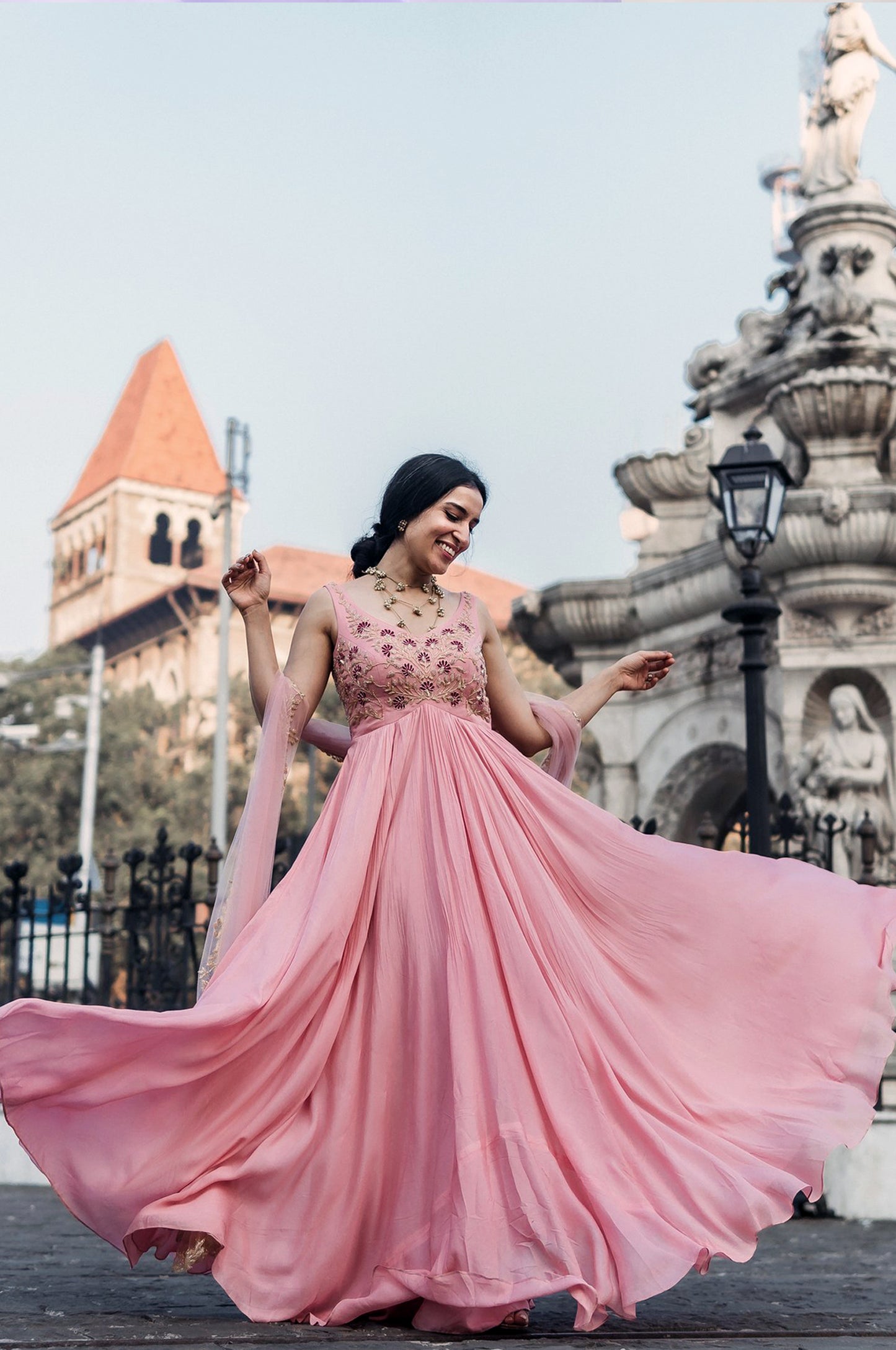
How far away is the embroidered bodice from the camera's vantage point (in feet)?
14.0

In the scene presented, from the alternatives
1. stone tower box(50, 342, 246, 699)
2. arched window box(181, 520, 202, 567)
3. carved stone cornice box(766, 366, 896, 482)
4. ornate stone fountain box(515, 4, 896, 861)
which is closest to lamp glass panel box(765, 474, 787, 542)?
ornate stone fountain box(515, 4, 896, 861)

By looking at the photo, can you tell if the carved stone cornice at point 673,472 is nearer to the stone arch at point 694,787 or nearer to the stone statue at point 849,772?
the stone arch at point 694,787

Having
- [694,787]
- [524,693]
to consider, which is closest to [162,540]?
[694,787]

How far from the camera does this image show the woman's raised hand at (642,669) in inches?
185

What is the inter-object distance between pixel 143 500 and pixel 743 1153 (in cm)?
9098

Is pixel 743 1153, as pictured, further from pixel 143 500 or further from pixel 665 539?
pixel 143 500

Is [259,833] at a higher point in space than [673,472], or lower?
lower

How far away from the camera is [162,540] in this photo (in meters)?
93.8

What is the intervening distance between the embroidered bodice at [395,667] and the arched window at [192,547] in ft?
294

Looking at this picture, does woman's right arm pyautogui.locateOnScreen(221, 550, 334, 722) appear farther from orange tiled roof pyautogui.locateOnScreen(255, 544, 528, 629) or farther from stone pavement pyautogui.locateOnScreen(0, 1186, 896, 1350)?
orange tiled roof pyautogui.locateOnScreen(255, 544, 528, 629)

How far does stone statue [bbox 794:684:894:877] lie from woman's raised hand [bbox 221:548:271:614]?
7.13 metres

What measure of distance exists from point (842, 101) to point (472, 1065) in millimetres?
11964

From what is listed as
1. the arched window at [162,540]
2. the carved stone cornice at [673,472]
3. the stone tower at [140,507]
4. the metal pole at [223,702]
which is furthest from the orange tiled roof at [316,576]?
the carved stone cornice at [673,472]

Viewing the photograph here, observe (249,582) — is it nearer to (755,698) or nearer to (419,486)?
(419,486)
